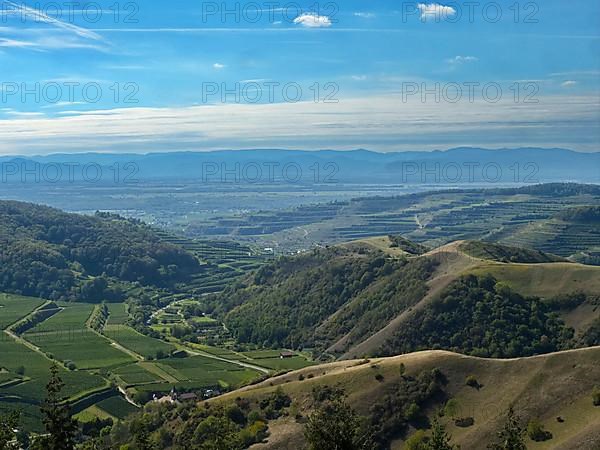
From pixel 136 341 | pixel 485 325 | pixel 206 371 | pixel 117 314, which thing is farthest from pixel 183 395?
pixel 117 314

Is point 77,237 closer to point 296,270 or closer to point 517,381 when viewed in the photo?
point 296,270

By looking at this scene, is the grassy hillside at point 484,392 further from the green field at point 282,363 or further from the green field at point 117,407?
the green field at point 282,363

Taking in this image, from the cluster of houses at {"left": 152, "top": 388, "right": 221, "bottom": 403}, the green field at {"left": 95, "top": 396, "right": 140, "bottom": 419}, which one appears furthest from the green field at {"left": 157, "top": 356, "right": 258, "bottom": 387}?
the green field at {"left": 95, "top": 396, "right": 140, "bottom": 419}

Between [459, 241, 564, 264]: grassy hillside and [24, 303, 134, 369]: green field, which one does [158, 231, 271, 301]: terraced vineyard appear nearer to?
[24, 303, 134, 369]: green field

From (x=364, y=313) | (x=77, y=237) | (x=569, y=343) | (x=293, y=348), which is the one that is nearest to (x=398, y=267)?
(x=364, y=313)

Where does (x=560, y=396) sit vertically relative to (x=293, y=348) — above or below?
above

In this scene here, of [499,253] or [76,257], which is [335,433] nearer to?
[499,253]
